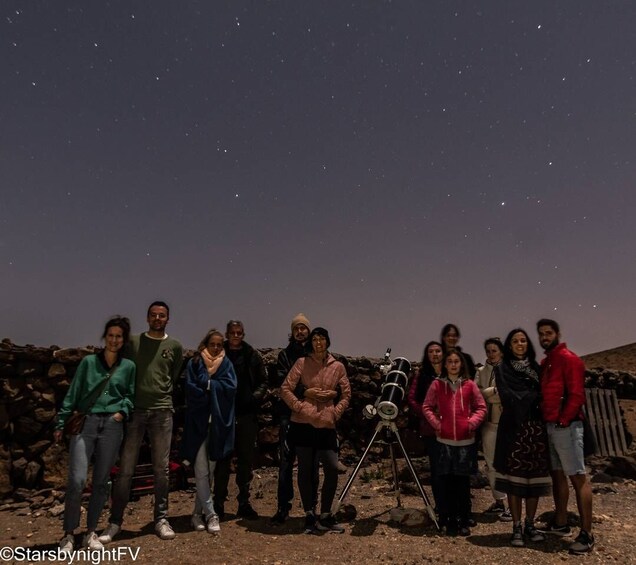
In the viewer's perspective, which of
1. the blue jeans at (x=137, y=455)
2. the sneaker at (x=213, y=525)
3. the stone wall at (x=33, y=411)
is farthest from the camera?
the stone wall at (x=33, y=411)

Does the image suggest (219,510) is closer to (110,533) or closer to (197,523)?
(197,523)

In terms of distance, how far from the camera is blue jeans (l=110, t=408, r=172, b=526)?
477cm

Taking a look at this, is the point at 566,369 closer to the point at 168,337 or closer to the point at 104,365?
the point at 168,337

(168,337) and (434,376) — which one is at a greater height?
(168,337)

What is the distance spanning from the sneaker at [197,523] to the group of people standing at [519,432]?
2509mm

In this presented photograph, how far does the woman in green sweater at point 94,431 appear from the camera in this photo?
4.37m

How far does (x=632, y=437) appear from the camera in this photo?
12.0 metres

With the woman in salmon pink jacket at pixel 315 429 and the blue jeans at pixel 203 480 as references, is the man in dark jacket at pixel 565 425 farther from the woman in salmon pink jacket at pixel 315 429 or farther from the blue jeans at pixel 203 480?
the blue jeans at pixel 203 480

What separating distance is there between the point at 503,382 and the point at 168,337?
11.6ft

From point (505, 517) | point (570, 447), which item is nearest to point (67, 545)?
point (505, 517)

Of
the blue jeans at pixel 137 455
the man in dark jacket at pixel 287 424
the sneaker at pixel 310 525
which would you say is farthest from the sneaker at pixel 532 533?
the blue jeans at pixel 137 455

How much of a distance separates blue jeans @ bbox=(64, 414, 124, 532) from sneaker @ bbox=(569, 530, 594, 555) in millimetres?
4353

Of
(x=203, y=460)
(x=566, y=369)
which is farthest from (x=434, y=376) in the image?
(x=203, y=460)

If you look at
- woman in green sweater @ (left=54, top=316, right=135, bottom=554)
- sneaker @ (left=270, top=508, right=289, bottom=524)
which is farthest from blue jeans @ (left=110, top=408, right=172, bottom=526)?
sneaker @ (left=270, top=508, right=289, bottom=524)
